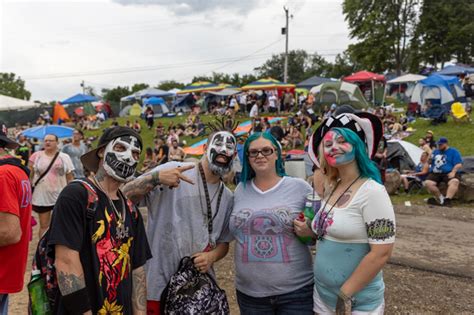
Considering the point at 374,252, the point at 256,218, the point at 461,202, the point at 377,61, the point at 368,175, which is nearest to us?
the point at 374,252

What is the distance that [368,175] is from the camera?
7.73ft

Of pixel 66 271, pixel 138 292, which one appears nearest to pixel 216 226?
pixel 138 292

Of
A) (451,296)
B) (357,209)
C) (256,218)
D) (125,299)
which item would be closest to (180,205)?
(256,218)

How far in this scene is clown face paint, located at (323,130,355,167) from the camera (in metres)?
2.40

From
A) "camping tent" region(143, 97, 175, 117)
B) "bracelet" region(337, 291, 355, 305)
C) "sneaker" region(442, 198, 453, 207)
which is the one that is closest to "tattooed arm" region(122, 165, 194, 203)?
"bracelet" region(337, 291, 355, 305)

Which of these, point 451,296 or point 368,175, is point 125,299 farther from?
point 451,296

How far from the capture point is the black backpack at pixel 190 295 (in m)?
2.51

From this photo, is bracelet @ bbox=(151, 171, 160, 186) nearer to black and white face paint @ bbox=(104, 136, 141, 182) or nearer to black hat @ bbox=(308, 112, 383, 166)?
black and white face paint @ bbox=(104, 136, 141, 182)

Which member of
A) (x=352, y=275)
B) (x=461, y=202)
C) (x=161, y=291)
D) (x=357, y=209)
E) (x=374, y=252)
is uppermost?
(x=357, y=209)

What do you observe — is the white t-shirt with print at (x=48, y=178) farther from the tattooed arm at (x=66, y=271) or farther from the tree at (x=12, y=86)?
the tree at (x=12, y=86)

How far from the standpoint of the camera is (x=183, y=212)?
2695mm

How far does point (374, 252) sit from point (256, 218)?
762 mm

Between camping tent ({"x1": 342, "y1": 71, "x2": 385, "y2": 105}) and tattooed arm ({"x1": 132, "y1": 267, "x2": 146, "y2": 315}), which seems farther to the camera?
camping tent ({"x1": 342, "y1": 71, "x2": 385, "y2": 105})

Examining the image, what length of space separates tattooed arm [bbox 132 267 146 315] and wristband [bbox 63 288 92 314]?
42 centimetres
